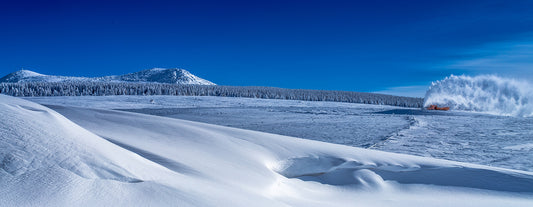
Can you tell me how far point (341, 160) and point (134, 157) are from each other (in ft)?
5.10

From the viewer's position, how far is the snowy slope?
137 centimetres

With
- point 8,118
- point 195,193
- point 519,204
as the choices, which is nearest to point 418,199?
point 519,204

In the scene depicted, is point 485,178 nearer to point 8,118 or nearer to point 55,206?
point 55,206

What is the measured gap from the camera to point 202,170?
6.22 feet

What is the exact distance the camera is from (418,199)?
200 centimetres

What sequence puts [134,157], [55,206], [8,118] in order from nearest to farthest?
[55,206], [8,118], [134,157]

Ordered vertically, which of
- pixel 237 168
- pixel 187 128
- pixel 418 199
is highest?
pixel 187 128

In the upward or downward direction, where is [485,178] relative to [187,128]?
downward

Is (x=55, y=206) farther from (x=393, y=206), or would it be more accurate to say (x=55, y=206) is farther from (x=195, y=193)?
(x=393, y=206)

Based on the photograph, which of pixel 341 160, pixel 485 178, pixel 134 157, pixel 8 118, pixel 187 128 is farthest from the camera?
pixel 187 128

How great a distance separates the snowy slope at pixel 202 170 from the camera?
1.37 m

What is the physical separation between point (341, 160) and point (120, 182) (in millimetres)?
1682

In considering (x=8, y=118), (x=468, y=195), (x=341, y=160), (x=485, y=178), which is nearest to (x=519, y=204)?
(x=468, y=195)

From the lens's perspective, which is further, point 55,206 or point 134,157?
point 134,157
